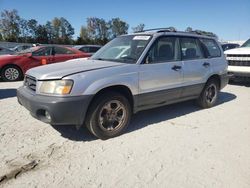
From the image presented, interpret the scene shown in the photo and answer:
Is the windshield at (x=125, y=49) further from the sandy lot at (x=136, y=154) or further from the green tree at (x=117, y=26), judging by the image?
the green tree at (x=117, y=26)

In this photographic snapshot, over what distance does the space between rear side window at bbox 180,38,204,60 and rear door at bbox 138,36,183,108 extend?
0.20 meters

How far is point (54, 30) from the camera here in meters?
64.5

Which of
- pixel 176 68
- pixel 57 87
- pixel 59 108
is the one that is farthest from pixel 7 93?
pixel 176 68

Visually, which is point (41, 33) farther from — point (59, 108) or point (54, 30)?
point (59, 108)

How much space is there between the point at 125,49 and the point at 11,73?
22.0ft

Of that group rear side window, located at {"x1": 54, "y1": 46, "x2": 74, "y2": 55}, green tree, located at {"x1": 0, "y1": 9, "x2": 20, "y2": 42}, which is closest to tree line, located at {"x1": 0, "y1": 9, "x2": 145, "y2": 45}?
green tree, located at {"x1": 0, "y1": 9, "x2": 20, "y2": 42}

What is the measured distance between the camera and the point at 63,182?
2.98 meters

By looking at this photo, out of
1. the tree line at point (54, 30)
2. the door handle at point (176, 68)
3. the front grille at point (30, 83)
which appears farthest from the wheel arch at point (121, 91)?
the tree line at point (54, 30)

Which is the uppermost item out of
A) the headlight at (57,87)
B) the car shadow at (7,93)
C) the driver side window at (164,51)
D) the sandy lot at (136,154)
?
the driver side window at (164,51)

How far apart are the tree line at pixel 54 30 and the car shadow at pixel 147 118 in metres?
45.4

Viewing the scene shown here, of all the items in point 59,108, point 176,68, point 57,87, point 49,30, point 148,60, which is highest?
point 49,30

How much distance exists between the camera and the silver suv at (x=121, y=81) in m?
3.71

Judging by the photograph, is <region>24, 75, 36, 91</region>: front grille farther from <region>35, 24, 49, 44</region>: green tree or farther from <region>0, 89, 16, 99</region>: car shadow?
<region>35, 24, 49, 44</region>: green tree

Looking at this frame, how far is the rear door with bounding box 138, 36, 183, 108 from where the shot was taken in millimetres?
4516
